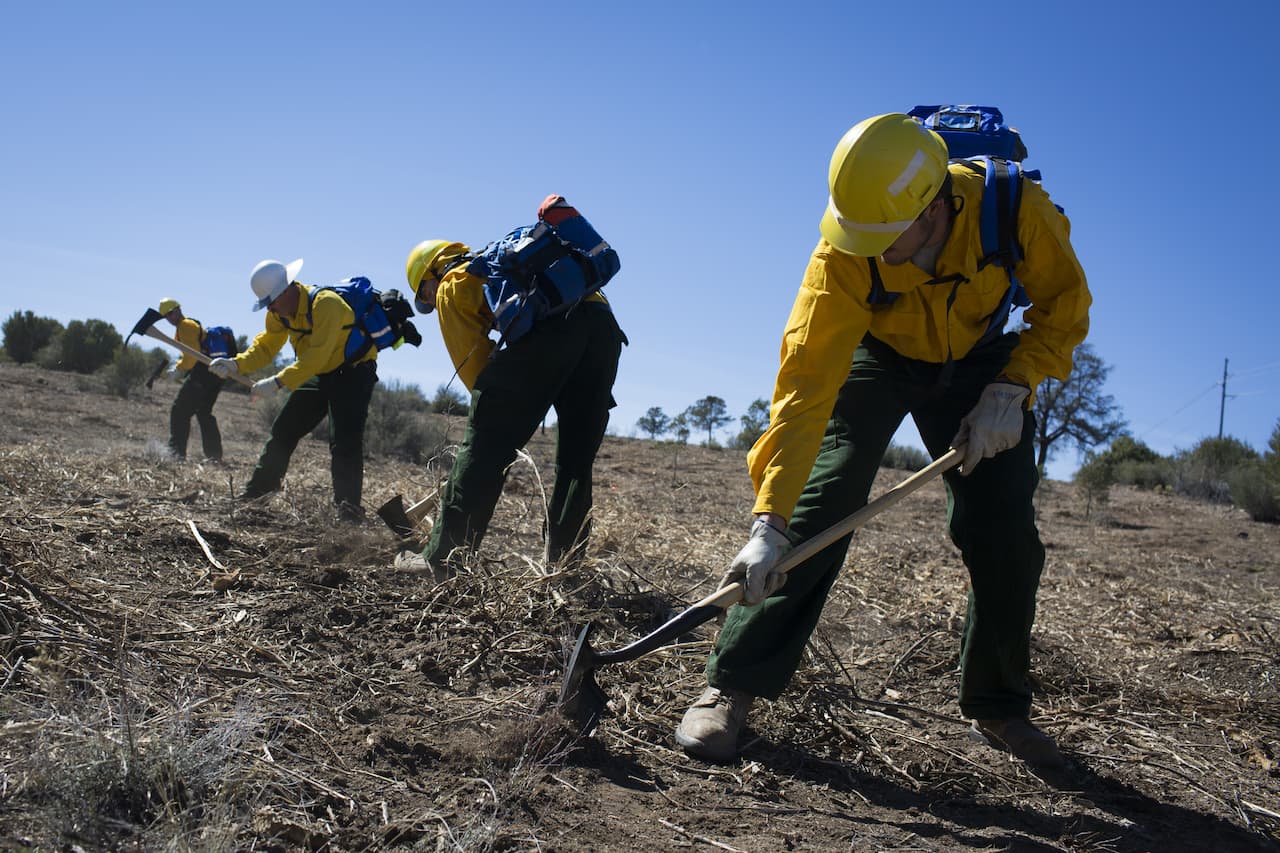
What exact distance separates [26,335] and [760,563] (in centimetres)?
2184

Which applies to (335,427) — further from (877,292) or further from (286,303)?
(877,292)

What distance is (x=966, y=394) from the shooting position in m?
3.06

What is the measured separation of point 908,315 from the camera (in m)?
2.90

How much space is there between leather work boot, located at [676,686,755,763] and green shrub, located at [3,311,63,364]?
20819 mm

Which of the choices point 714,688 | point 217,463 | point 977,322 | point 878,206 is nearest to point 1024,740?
point 714,688

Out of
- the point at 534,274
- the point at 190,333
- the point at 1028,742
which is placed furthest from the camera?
the point at 190,333

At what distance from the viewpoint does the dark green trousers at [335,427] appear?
6.22 m

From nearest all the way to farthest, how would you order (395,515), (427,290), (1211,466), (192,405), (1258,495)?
(427,290)
(395,515)
(192,405)
(1258,495)
(1211,466)

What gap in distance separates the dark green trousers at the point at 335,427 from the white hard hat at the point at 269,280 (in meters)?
0.67

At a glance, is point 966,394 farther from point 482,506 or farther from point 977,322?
point 482,506

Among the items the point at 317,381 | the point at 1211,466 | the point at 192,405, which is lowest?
the point at 192,405

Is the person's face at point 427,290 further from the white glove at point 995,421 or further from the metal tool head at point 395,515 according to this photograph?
the white glove at point 995,421

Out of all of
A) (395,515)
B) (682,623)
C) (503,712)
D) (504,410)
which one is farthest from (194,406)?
(682,623)

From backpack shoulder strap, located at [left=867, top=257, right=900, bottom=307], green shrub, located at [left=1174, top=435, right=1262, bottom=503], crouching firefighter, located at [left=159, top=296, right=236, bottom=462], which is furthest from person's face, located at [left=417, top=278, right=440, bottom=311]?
green shrub, located at [left=1174, top=435, right=1262, bottom=503]
